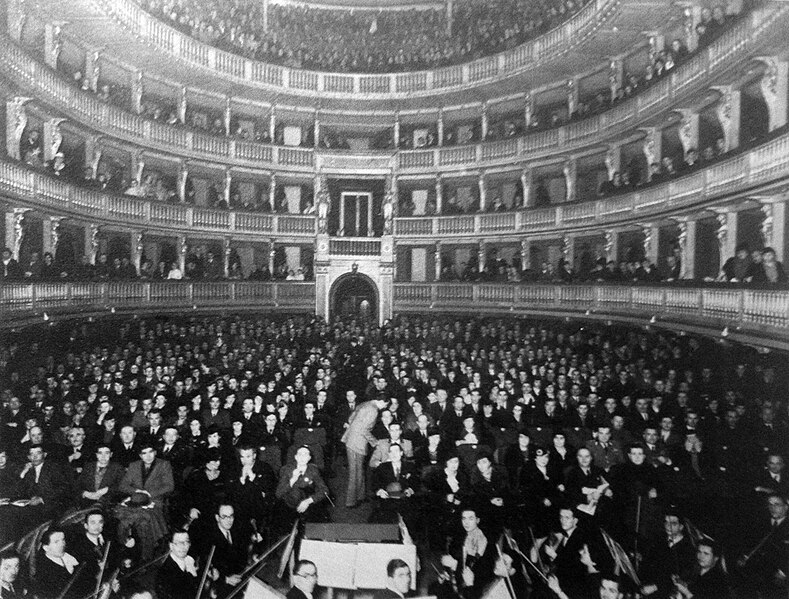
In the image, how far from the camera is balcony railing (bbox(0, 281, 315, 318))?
18.4 ft

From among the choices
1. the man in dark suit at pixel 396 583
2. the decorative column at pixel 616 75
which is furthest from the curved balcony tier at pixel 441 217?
the man in dark suit at pixel 396 583

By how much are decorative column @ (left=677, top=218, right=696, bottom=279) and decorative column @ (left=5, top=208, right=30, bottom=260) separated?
6213 millimetres

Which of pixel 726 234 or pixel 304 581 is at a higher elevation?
pixel 726 234

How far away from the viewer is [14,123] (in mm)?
5523

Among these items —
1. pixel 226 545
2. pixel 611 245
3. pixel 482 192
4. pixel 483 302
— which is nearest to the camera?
pixel 226 545

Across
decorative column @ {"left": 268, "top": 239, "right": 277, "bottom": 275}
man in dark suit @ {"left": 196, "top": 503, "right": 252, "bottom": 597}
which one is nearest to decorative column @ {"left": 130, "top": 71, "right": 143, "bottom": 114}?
decorative column @ {"left": 268, "top": 239, "right": 277, "bottom": 275}

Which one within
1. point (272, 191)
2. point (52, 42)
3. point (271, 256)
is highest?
point (52, 42)

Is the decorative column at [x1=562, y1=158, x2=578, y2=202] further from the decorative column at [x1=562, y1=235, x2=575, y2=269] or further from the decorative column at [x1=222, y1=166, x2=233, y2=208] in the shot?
the decorative column at [x1=222, y1=166, x2=233, y2=208]

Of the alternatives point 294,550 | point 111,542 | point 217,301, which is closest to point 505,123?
point 217,301

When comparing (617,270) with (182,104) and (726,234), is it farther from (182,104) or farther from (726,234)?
(182,104)

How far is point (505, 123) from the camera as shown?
6.30 meters

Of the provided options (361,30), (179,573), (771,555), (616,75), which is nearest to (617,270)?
(616,75)

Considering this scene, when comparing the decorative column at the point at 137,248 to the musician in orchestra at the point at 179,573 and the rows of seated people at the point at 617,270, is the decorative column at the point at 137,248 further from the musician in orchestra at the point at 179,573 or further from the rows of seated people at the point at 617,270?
the rows of seated people at the point at 617,270

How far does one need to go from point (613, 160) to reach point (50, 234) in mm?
5567
